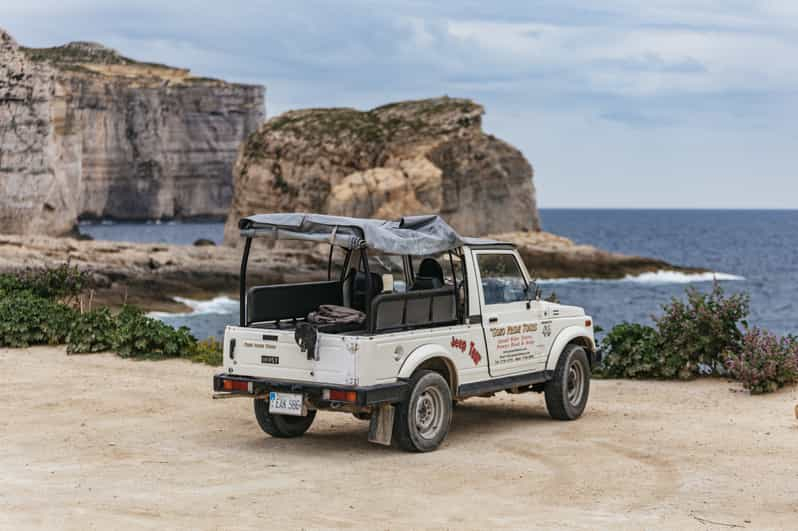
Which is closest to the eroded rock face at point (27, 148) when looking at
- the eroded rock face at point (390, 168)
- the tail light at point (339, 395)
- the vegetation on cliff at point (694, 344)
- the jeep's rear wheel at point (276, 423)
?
the eroded rock face at point (390, 168)

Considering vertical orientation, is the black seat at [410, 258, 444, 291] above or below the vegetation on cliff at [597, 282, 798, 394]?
above

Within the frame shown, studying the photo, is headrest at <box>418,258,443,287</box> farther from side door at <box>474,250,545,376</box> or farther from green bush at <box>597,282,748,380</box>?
green bush at <box>597,282,748,380</box>

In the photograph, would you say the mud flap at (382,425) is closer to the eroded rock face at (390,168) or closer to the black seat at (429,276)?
the black seat at (429,276)

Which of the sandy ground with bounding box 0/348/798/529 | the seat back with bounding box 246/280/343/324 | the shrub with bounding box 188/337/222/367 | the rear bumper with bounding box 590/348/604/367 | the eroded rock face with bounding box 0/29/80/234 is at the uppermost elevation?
the eroded rock face with bounding box 0/29/80/234

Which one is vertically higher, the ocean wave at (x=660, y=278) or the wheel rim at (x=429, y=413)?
the ocean wave at (x=660, y=278)

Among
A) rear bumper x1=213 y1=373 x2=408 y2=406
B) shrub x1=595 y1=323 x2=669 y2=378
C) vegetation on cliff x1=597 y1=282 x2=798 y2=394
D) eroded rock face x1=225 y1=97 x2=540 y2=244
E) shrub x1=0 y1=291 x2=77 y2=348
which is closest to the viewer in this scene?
rear bumper x1=213 y1=373 x2=408 y2=406

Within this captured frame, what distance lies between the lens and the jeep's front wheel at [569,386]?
12.3 metres

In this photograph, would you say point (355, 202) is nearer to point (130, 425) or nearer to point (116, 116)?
point (130, 425)

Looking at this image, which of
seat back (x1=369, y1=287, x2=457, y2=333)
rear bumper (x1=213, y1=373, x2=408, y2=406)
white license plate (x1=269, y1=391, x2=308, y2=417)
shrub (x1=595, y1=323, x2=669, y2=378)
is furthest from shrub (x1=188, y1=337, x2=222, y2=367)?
seat back (x1=369, y1=287, x2=457, y2=333)

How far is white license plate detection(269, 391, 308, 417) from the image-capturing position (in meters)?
10.1

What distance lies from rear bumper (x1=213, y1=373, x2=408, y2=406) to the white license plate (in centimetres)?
5

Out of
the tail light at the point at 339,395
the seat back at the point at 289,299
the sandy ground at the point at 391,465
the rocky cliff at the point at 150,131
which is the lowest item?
the sandy ground at the point at 391,465

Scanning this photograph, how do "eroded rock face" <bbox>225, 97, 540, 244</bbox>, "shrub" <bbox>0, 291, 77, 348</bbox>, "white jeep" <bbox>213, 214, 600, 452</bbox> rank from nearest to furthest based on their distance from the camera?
"white jeep" <bbox>213, 214, 600, 452</bbox>, "shrub" <bbox>0, 291, 77, 348</bbox>, "eroded rock face" <bbox>225, 97, 540, 244</bbox>

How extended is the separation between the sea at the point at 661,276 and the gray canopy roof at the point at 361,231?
5024mm
